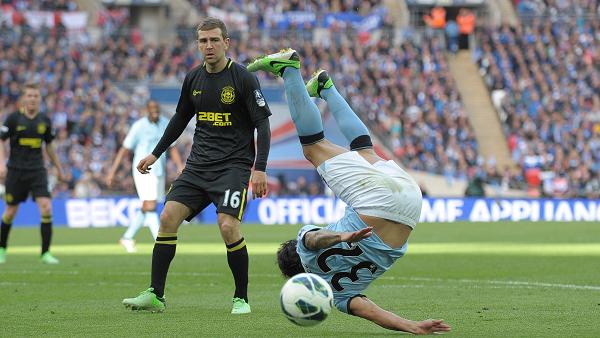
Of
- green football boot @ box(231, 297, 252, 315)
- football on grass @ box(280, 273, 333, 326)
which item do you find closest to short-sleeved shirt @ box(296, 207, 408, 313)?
football on grass @ box(280, 273, 333, 326)

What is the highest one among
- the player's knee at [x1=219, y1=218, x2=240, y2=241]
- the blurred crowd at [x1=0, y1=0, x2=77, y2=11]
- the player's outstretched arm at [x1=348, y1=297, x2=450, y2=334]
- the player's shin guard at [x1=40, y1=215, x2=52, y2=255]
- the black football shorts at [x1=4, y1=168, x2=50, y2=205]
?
the player's knee at [x1=219, y1=218, x2=240, y2=241]

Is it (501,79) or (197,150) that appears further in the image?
(501,79)

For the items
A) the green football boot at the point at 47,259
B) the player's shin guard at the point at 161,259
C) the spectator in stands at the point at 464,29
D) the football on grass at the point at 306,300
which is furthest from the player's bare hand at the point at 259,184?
the spectator in stands at the point at 464,29

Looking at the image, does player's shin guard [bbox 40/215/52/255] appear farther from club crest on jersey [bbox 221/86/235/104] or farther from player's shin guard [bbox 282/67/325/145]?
player's shin guard [bbox 282/67/325/145]

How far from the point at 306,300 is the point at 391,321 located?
733 millimetres

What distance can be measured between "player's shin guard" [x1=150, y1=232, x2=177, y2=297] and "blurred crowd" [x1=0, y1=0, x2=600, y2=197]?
2348 centimetres

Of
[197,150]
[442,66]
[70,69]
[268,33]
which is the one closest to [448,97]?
[442,66]

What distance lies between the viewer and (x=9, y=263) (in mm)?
17156

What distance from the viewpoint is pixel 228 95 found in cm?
1058

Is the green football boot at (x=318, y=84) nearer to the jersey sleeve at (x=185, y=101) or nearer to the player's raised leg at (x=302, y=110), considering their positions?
the player's raised leg at (x=302, y=110)

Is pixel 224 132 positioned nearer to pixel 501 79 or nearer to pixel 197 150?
pixel 197 150

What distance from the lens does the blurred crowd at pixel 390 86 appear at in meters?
37.2

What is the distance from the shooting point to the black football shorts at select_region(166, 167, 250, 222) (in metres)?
10.5

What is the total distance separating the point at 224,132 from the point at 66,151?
83.5 ft
